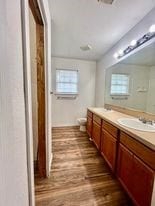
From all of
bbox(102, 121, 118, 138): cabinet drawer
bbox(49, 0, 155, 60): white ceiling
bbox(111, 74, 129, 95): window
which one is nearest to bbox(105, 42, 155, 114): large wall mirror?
bbox(111, 74, 129, 95): window

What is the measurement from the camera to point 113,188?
1.60 m

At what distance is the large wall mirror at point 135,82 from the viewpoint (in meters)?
1.84

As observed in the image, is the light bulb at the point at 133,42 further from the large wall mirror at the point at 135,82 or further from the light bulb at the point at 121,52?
the light bulb at the point at 121,52

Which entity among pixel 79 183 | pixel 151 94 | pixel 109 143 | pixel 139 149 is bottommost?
pixel 79 183

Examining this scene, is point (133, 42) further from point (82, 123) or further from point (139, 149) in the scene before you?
point (82, 123)

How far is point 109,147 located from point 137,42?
5.49 ft

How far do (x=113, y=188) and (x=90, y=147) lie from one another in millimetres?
1101

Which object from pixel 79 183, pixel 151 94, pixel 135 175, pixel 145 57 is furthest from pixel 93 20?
pixel 79 183

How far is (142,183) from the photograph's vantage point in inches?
45.5

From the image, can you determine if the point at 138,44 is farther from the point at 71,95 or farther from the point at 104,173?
the point at 71,95

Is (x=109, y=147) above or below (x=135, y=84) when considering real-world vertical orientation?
below

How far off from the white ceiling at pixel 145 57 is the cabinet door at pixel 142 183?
1379mm

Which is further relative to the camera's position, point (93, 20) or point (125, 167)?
point (93, 20)

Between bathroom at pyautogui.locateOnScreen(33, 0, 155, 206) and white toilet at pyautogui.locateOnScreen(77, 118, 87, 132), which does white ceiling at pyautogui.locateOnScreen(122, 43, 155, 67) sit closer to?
bathroom at pyautogui.locateOnScreen(33, 0, 155, 206)
